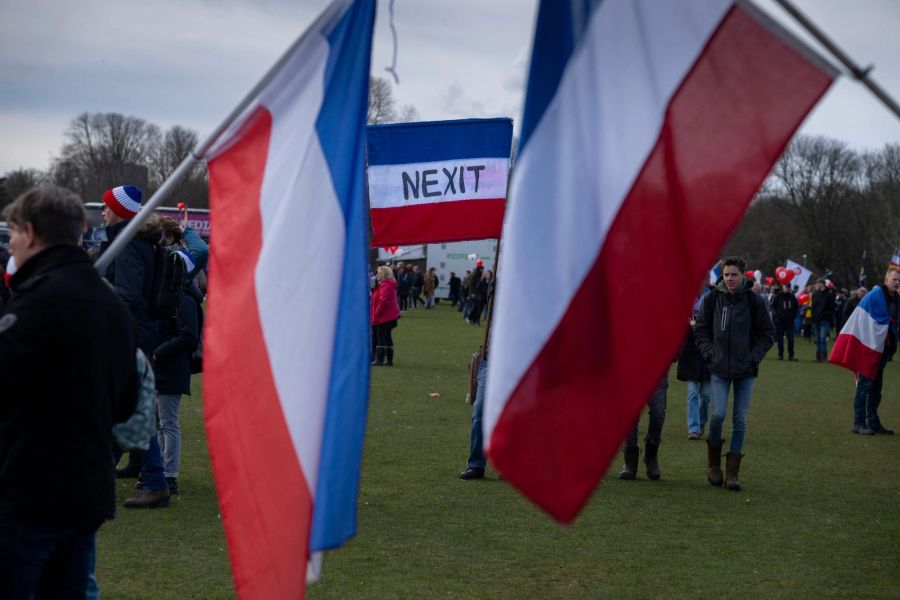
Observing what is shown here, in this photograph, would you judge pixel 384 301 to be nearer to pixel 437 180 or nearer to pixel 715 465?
pixel 715 465

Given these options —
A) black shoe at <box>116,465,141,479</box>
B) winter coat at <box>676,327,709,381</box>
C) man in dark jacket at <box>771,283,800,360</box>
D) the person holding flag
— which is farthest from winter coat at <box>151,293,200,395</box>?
man in dark jacket at <box>771,283,800,360</box>

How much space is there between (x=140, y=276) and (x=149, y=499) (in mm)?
1637

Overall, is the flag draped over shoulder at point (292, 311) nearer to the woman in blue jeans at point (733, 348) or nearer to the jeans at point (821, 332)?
the woman in blue jeans at point (733, 348)

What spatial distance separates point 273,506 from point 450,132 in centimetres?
583

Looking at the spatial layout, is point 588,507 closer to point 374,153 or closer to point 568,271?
point 374,153

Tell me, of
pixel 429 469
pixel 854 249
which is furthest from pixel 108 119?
pixel 429 469

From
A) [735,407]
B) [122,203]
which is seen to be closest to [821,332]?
[735,407]

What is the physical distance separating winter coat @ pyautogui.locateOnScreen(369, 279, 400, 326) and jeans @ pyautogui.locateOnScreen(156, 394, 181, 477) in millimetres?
11871

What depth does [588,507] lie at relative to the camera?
898 cm

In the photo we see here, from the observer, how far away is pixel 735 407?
33.1 ft

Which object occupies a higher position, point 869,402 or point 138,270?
point 138,270

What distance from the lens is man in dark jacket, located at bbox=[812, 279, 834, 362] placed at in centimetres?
2841

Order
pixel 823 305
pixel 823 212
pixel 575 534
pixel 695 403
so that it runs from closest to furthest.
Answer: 1. pixel 575 534
2. pixel 695 403
3. pixel 823 305
4. pixel 823 212

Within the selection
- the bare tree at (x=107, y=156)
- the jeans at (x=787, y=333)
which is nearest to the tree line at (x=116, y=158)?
the bare tree at (x=107, y=156)
